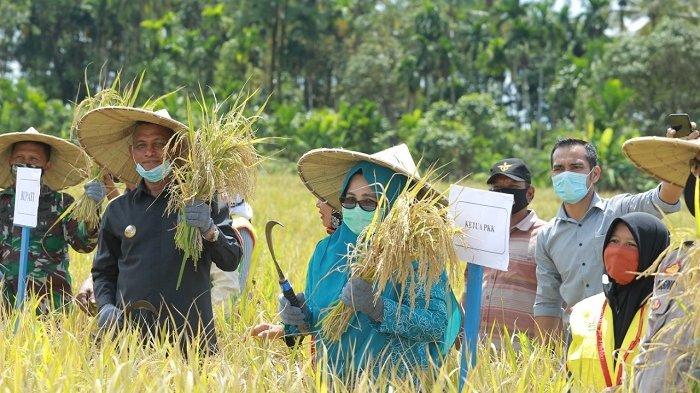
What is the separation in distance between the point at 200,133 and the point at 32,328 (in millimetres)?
871

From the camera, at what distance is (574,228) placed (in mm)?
4004

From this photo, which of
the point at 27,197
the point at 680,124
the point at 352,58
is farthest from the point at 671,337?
the point at 352,58

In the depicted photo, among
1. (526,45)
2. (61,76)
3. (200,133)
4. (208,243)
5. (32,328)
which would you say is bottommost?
(32,328)

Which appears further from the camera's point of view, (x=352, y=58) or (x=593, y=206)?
(x=352, y=58)

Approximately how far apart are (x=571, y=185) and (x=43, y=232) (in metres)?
2.21

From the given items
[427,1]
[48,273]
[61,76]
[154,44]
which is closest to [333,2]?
[427,1]

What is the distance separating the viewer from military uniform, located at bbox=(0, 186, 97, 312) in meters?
4.32

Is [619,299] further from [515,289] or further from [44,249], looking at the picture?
[44,249]

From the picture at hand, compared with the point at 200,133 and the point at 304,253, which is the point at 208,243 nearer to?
the point at 200,133

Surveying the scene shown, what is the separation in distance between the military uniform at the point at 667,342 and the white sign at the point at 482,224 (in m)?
0.45

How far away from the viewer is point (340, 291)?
9.48ft

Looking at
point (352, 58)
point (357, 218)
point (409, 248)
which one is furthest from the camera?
point (352, 58)

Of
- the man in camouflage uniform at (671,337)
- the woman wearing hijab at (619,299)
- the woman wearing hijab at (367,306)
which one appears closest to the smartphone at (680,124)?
the woman wearing hijab at (619,299)

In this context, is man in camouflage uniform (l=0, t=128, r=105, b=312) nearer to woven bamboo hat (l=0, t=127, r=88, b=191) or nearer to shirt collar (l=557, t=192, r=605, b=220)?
woven bamboo hat (l=0, t=127, r=88, b=191)
